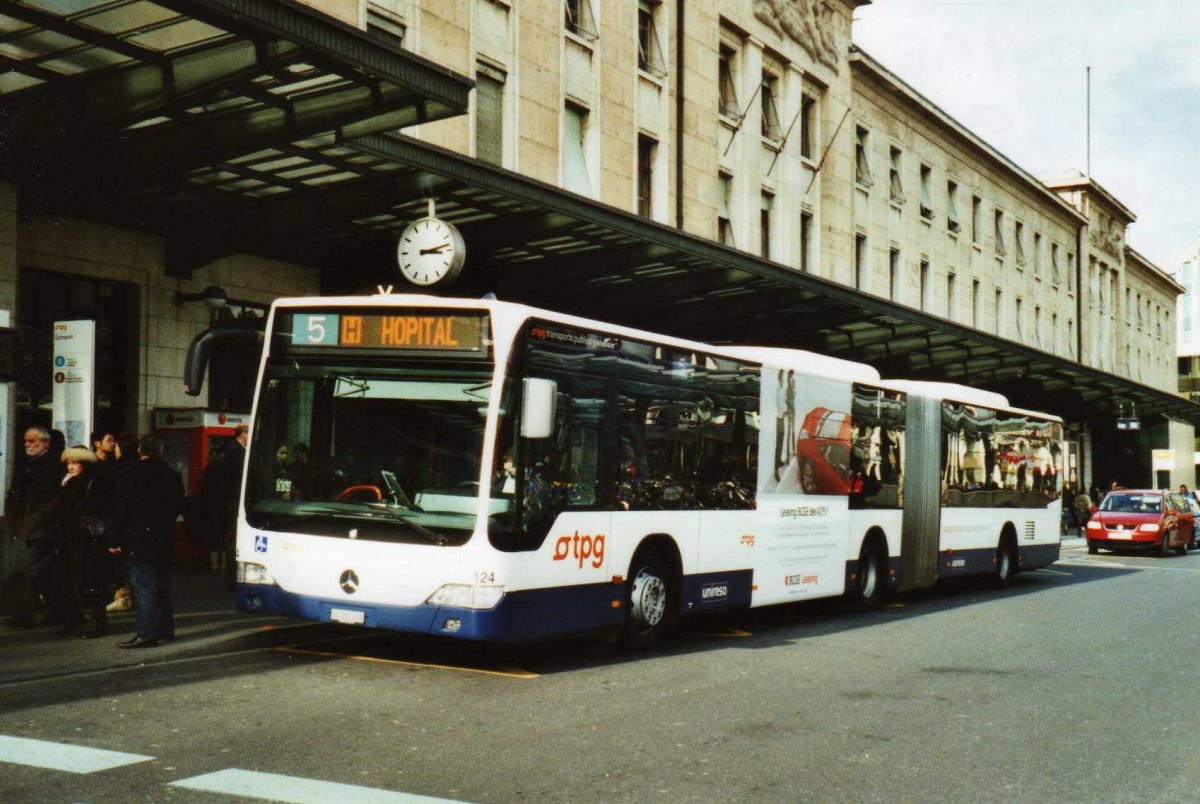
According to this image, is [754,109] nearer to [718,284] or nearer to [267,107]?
[718,284]

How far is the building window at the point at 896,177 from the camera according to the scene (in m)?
38.3

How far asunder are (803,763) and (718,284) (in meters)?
15.5

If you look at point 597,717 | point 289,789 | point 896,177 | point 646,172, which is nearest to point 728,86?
point 646,172

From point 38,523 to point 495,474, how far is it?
4270mm

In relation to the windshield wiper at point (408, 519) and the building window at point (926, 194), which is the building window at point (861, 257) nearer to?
the building window at point (926, 194)

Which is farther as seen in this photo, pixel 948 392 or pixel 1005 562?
pixel 1005 562

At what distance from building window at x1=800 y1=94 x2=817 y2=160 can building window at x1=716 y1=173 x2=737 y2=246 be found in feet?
14.7

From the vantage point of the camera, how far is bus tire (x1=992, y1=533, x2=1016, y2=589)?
19594mm

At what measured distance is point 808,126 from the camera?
111ft

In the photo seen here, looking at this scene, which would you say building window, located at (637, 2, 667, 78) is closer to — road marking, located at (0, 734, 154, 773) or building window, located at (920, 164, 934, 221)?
building window, located at (920, 164, 934, 221)

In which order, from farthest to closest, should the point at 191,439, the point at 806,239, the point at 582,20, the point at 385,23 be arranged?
1. the point at 806,239
2. the point at 582,20
3. the point at 385,23
4. the point at 191,439

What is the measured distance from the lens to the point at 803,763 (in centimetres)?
686

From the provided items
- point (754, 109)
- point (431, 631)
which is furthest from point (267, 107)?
point (754, 109)

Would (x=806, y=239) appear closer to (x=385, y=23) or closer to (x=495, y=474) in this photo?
(x=385, y=23)
